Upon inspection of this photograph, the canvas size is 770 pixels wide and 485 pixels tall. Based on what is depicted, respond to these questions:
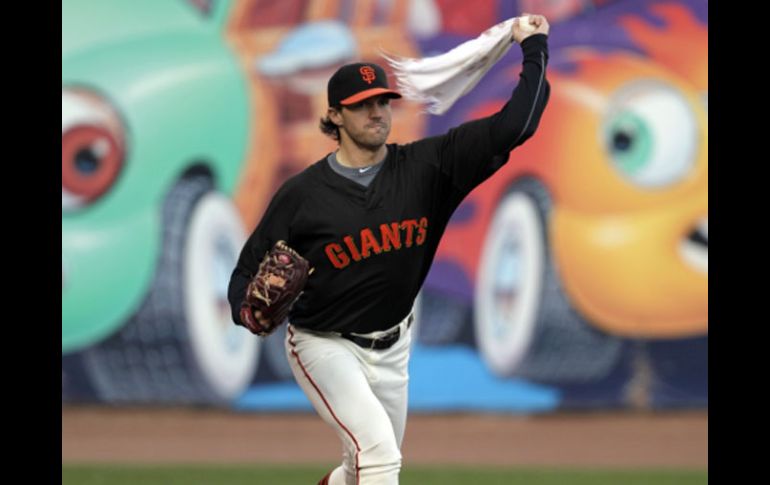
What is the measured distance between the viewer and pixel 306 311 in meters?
5.81

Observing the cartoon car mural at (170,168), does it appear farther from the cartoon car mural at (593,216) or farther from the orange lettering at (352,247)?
the orange lettering at (352,247)

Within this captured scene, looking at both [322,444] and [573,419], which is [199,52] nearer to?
[322,444]

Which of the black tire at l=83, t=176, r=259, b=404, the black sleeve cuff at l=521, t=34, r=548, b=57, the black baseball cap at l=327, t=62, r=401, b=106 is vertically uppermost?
the black sleeve cuff at l=521, t=34, r=548, b=57

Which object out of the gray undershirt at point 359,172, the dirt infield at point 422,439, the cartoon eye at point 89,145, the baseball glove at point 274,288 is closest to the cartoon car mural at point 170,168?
the cartoon eye at point 89,145

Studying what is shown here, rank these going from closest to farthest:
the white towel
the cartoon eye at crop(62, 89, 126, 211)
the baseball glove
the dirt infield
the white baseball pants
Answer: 1. the baseball glove
2. the white baseball pants
3. the white towel
4. the dirt infield
5. the cartoon eye at crop(62, 89, 126, 211)

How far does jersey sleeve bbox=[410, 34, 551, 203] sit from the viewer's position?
18.4 ft

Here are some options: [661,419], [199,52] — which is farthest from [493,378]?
[199,52]

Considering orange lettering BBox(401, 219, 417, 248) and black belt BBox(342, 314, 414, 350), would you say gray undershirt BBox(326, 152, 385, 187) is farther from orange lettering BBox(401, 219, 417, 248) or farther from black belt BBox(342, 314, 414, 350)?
black belt BBox(342, 314, 414, 350)

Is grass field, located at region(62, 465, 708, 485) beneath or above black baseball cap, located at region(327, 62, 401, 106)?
beneath

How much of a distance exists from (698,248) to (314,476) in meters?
4.69

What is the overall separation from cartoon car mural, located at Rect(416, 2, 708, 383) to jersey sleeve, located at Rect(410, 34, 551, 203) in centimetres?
637

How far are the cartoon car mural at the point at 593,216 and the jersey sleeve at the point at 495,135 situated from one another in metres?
6.37

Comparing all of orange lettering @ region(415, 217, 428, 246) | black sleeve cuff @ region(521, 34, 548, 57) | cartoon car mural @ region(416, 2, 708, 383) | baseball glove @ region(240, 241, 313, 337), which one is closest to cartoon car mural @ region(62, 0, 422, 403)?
cartoon car mural @ region(416, 2, 708, 383)

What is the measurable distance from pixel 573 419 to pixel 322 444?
2539mm
